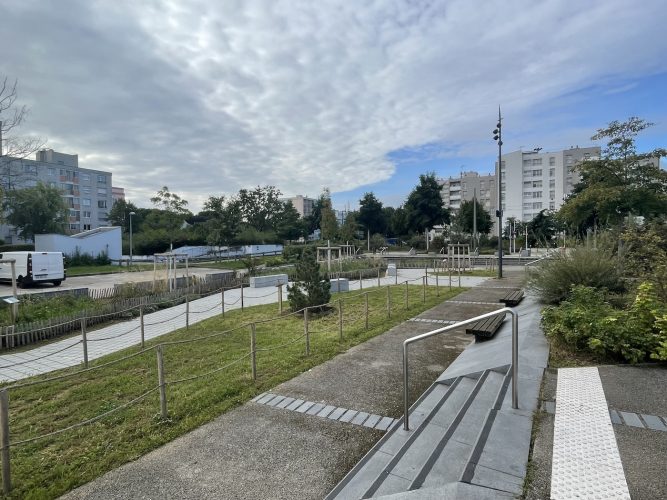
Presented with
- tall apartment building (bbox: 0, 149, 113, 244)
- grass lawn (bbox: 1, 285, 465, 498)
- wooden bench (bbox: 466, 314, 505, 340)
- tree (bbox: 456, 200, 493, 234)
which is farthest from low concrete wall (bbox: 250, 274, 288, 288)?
tall apartment building (bbox: 0, 149, 113, 244)

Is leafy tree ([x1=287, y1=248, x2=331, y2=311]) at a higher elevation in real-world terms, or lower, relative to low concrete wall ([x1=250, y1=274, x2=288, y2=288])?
higher

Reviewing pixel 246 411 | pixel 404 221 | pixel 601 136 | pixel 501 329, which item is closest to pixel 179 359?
pixel 246 411

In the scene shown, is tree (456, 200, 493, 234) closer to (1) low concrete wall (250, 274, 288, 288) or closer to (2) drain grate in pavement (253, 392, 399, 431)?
(1) low concrete wall (250, 274, 288, 288)

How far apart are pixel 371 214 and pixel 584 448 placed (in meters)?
71.8

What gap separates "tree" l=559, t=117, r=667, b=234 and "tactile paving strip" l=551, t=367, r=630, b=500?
42.3 feet

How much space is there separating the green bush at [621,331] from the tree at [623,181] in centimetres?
1075

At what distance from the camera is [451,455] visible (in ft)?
10.1

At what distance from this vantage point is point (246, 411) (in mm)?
4465

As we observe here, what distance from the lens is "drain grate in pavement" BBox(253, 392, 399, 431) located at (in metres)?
4.06

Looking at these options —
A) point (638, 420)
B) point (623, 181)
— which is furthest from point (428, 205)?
point (638, 420)

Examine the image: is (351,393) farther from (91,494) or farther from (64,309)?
(64,309)

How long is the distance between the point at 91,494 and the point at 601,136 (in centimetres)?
1965

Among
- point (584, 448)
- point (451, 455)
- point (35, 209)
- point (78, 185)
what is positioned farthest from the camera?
point (78, 185)

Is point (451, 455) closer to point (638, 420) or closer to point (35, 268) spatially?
point (638, 420)
